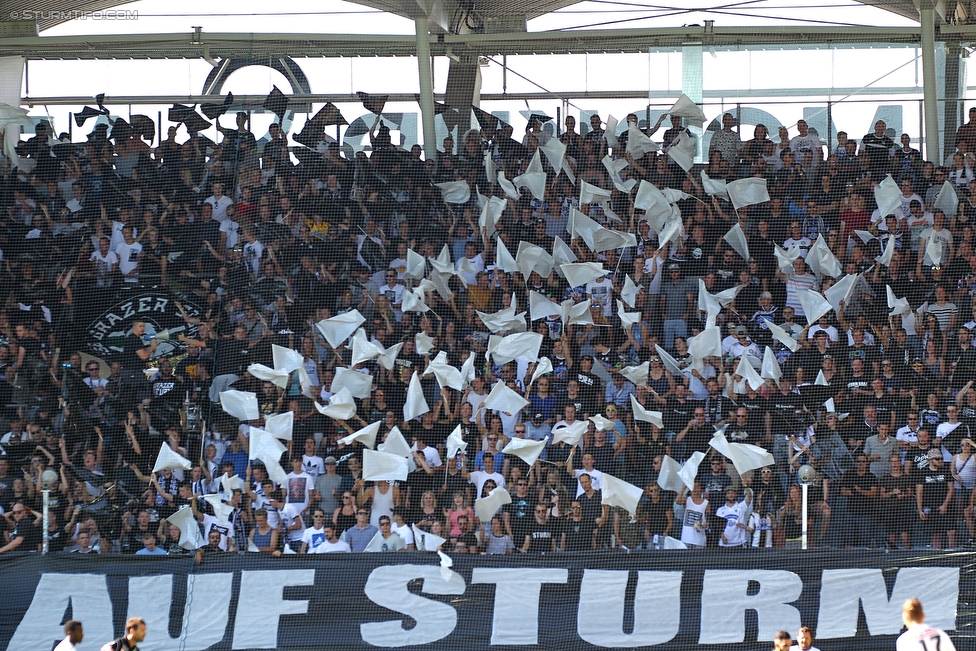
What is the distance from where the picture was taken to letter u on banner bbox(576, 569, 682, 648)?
1001cm

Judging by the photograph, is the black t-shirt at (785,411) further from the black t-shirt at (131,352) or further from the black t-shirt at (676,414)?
the black t-shirt at (131,352)

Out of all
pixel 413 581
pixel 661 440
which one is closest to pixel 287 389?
pixel 413 581

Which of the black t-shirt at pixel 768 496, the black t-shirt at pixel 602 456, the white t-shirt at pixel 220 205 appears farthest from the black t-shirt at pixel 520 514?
the white t-shirt at pixel 220 205

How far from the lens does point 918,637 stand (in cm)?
772

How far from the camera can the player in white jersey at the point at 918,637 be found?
25.2ft

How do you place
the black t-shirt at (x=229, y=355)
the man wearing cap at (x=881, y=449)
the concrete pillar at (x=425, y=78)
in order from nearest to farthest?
1. the man wearing cap at (x=881, y=449)
2. the black t-shirt at (x=229, y=355)
3. the concrete pillar at (x=425, y=78)

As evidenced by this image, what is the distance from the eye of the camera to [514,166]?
564 inches

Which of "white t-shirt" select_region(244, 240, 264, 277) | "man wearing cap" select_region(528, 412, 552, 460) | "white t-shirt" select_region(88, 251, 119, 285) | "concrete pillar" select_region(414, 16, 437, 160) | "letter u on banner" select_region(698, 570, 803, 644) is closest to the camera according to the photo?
"letter u on banner" select_region(698, 570, 803, 644)

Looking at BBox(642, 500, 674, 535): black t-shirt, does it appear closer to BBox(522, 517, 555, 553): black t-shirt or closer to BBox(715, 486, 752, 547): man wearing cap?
BBox(715, 486, 752, 547): man wearing cap

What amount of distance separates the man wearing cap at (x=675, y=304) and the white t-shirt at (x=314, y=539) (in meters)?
3.96

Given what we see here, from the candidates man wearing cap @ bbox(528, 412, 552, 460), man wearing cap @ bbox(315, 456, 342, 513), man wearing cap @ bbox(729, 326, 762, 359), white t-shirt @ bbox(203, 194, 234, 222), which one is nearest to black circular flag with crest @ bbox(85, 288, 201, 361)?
white t-shirt @ bbox(203, 194, 234, 222)

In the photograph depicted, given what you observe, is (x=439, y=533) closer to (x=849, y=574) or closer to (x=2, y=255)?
(x=849, y=574)

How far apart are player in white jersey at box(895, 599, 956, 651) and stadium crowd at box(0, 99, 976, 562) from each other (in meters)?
2.31

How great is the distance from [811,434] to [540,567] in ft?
9.19
